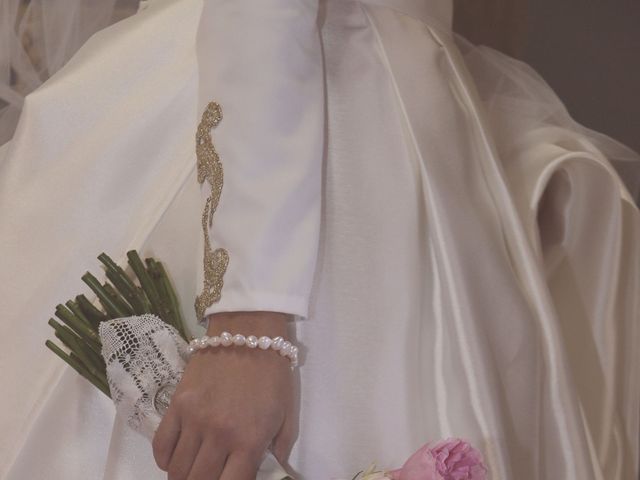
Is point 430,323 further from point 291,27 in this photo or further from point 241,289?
point 291,27

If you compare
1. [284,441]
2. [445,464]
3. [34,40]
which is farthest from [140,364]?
[34,40]

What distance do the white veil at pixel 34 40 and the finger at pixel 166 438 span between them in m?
0.61

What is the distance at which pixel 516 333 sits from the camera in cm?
88

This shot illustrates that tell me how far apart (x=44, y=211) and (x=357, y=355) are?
0.34m

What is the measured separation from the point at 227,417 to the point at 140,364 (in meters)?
0.09

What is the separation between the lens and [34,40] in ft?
3.90

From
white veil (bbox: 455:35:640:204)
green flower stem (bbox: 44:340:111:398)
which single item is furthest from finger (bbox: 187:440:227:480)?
white veil (bbox: 455:35:640:204)

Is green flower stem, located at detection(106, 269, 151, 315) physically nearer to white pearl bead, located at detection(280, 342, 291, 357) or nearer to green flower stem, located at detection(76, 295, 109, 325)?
green flower stem, located at detection(76, 295, 109, 325)

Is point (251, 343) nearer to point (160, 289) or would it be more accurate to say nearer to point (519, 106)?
point (160, 289)

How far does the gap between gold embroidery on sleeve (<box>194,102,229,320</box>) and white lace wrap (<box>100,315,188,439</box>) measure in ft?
0.14

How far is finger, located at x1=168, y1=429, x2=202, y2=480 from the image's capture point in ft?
2.38

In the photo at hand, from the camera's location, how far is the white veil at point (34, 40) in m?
1.16

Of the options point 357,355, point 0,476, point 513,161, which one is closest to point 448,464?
point 357,355

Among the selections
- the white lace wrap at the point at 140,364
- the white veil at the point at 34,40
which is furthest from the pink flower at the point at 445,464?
the white veil at the point at 34,40
